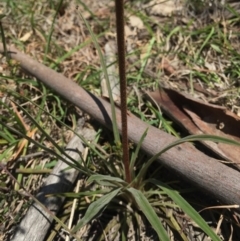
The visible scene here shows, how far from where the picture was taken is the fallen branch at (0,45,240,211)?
1.65 meters

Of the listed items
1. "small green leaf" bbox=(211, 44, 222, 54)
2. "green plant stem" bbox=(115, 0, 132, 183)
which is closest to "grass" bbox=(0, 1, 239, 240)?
"small green leaf" bbox=(211, 44, 222, 54)

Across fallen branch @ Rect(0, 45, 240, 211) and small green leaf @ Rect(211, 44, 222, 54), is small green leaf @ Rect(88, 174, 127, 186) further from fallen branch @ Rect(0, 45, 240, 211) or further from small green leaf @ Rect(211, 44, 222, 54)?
small green leaf @ Rect(211, 44, 222, 54)

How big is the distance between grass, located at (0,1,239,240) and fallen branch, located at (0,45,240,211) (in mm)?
84

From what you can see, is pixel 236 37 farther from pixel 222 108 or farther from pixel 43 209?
pixel 43 209

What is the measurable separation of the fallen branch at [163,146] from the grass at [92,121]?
3.3 inches

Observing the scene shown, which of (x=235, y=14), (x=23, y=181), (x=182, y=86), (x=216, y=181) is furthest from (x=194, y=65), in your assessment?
(x=23, y=181)

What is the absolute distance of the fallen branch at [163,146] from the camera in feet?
5.40

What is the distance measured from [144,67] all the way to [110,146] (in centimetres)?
55

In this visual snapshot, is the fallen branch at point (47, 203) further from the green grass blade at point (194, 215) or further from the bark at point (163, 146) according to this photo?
the green grass blade at point (194, 215)

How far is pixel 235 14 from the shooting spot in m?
2.42

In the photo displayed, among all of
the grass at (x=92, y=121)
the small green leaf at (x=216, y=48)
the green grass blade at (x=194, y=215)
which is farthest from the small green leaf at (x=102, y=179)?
the small green leaf at (x=216, y=48)

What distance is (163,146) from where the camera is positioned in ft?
5.94

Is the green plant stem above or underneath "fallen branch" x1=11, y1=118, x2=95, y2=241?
above

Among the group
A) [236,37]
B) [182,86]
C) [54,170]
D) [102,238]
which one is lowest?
[102,238]
